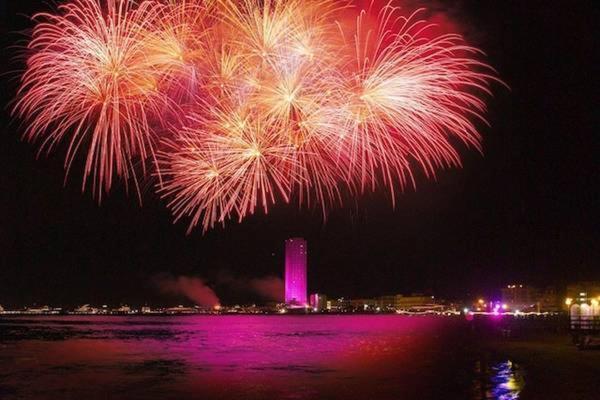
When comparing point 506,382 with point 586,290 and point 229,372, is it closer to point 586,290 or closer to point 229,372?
point 229,372

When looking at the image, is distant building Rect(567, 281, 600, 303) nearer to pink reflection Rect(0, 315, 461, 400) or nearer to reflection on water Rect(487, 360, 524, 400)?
pink reflection Rect(0, 315, 461, 400)

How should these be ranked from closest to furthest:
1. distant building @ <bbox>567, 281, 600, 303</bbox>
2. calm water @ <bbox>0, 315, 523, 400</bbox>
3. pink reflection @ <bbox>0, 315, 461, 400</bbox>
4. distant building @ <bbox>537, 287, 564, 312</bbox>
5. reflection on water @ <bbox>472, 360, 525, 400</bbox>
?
reflection on water @ <bbox>472, 360, 525, 400</bbox>
calm water @ <bbox>0, 315, 523, 400</bbox>
pink reflection @ <bbox>0, 315, 461, 400</bbox>
distant building @ <bbox>567, 281, 600, 303</bbox>
distant building @ <bbox>537, 287, 564, 312</bbox>

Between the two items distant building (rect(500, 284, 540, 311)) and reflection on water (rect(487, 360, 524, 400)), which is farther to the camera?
distant building (rect(500, 284, 540, 311))

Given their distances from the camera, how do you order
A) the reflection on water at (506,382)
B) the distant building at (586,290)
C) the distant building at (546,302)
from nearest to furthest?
the reflection on water at (506,382) < the distant building at (586,290) < the distant building at (546,302)

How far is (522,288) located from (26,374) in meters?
116

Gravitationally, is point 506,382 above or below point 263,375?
above

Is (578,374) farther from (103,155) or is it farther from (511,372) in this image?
(103,155)

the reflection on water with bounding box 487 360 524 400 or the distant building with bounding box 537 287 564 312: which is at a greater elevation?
the distant building with bounding box 537 287 564 312

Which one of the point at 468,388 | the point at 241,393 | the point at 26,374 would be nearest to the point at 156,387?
the point at 241,393

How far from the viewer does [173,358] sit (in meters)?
35.4

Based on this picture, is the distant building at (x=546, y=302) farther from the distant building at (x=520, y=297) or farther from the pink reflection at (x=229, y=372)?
the pink reflection at (x=229, y=372)

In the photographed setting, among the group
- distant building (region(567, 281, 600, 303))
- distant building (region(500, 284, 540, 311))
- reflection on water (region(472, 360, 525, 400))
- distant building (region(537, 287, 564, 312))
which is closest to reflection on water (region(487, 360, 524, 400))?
reflection on water (region(472, 360, 525, 400))

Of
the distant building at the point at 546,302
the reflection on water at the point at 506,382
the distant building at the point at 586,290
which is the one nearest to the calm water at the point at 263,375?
the reflection on water at the point at 506,382

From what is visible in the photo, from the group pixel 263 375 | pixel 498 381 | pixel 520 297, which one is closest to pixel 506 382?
pixel 498 381
